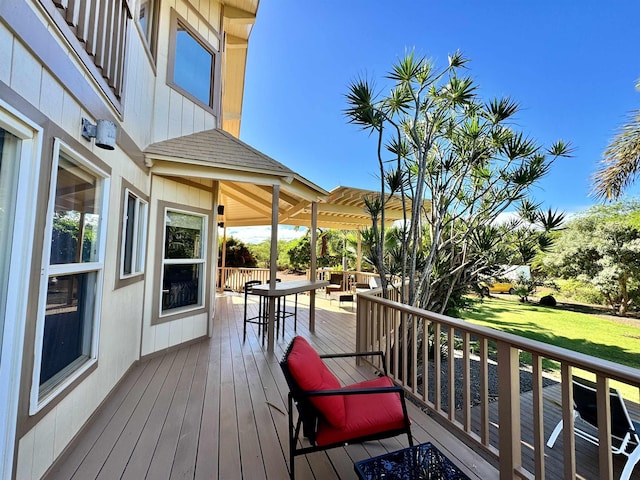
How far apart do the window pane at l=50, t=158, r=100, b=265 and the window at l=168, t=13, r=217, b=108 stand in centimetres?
286

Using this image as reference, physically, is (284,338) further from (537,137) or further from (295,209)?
(537,137)

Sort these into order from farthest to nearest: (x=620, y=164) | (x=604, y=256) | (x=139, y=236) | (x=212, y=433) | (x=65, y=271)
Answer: (x=604, y=256) → (x=620, y=164) → (x=139, y=236) → (x=212, y=433) → (x=65, y=271)

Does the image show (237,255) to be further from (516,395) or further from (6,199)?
(516,395)

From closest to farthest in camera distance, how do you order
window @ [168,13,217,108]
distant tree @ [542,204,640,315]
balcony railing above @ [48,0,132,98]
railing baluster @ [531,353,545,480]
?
railing baluster @ [531,353,545,480] < balcony railing above @ [48,0,132,98] < window @ [168,13,217,108] < distant tree @ [542,204,640,315]

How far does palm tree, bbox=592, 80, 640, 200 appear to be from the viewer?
7.55 metres

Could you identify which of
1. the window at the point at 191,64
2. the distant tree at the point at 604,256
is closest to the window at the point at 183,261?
the window at the point at 191,64

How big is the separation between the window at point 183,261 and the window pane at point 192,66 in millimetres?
2134

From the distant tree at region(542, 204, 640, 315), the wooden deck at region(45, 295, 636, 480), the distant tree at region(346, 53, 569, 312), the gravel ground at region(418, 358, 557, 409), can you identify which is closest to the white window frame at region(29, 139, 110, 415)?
the wooden deck at region(45, 295, 636, 480)

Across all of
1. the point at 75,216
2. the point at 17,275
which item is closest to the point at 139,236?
the point at 75,216

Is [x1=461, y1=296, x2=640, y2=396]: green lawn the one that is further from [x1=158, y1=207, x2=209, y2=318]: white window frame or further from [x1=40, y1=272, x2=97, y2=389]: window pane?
[x1=40, y1=272, x2=97, y2=389]: window pane

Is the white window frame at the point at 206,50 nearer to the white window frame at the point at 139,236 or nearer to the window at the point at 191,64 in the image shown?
the window at the point at 191,64

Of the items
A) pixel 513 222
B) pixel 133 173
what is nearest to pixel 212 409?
pixel 133 173

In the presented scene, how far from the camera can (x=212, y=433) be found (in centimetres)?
232

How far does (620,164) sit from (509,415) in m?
9.75
